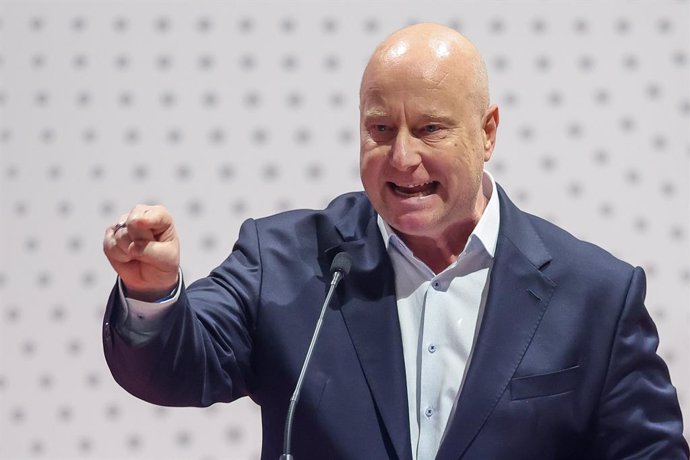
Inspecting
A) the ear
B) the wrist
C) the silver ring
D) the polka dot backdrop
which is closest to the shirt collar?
the ear

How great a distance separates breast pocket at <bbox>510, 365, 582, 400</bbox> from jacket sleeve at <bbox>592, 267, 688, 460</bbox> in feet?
0.25

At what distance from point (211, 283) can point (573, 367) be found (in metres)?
0.77

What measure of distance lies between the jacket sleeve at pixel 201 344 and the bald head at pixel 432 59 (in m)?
0.48

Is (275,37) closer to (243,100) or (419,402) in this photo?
(243,100)

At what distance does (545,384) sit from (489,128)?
0.59m

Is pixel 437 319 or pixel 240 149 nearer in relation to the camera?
pixel 437 319

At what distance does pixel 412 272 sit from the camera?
234 cm

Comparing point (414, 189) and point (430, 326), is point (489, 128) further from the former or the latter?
point (430, 326)

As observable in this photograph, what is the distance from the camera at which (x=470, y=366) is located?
2148mm

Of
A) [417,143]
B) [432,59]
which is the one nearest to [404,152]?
[417,143]

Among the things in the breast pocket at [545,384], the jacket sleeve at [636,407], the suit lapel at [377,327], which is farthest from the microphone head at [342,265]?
the jacket sleeve at [636,407]

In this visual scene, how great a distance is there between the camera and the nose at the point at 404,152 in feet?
7.02

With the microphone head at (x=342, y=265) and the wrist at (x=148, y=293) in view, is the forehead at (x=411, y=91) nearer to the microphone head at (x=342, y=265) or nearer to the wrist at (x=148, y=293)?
the microphone head at (x=342, y=265)

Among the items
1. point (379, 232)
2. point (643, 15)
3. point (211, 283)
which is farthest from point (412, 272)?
point (643, 15)
